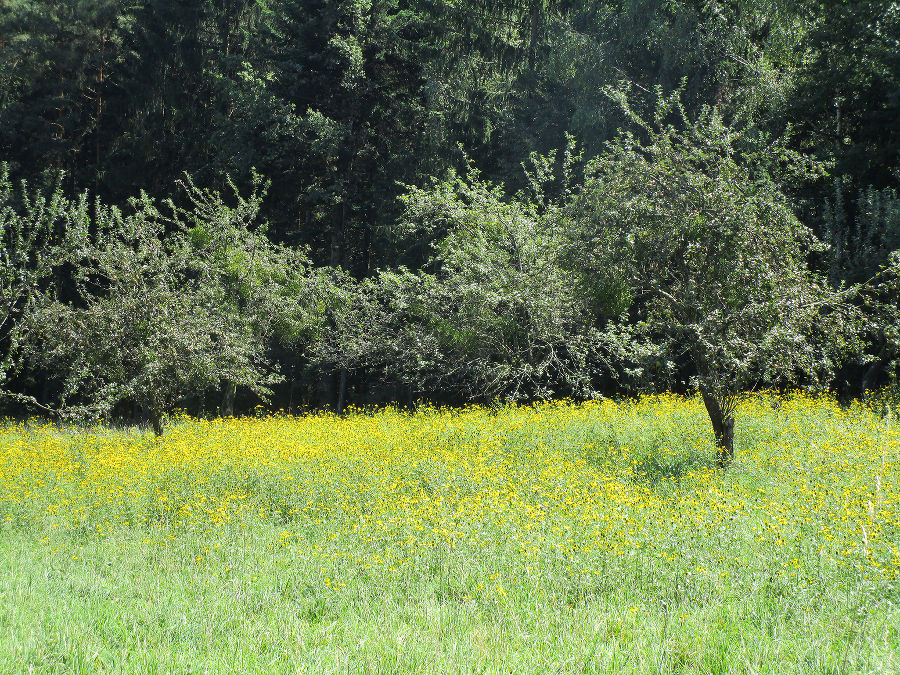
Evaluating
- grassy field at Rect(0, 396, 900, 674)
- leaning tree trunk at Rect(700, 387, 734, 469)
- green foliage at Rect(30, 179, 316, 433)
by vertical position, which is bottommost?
grassy field at Rect(0, 396, 900, 674)

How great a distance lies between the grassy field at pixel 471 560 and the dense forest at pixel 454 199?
1.87m

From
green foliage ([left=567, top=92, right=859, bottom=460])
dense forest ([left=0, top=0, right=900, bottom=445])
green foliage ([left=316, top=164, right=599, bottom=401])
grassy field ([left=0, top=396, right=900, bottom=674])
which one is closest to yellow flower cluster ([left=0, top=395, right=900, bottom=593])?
grassy field ([left=0, top=396, right=900, bottom=674])

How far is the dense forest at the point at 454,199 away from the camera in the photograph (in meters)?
8.84

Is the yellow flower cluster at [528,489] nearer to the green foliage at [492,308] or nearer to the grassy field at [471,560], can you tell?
the grassy field at [471,560]

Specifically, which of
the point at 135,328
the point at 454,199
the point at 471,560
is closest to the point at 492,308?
the point at 454,199

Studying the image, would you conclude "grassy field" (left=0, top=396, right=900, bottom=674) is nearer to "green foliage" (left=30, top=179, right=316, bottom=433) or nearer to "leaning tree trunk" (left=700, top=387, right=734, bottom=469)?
"leaning tree trunk" (left=700, top=387, right=734, bottom=469)

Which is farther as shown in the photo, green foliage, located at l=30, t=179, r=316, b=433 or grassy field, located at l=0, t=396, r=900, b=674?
green foliage, located at l=30, t=179, r=316, b=433

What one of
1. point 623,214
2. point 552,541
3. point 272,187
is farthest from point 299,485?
point 272,187

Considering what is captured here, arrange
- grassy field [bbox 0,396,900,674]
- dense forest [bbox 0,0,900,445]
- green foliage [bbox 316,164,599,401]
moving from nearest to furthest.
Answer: grassy field [bbox 0,396,900,674], dense forest [bbox 0,0,900,445], green foliage [bbox 316,164,599,401]

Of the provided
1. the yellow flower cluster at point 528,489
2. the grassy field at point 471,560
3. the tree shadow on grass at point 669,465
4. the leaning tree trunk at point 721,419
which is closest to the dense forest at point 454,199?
the leaning tree trunk at point 721,419

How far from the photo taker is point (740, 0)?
55.7ft

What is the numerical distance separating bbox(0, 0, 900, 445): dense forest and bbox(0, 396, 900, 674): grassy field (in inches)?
73.5

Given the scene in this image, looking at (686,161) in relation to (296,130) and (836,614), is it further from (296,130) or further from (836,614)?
(296,130)

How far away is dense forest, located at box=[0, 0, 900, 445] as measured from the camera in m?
8.84
